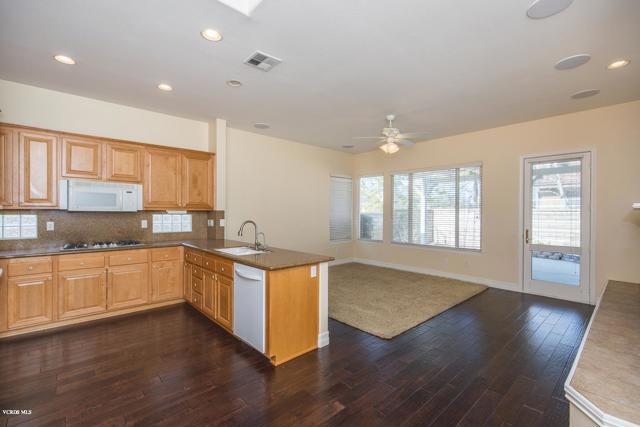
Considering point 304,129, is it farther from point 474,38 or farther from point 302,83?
point 474,38

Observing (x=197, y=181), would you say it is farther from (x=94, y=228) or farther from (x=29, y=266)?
(x=29, y=266)

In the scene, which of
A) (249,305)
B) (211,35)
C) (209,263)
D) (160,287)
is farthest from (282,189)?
(211,35)

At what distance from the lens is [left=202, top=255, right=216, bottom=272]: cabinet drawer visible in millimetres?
3482

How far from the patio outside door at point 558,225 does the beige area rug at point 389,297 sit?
1.03 m

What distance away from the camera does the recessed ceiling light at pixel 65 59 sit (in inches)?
113

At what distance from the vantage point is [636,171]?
3.95m

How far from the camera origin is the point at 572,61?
2.87 meters

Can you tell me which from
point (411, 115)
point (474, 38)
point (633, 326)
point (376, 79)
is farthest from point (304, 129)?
point (633, 326)

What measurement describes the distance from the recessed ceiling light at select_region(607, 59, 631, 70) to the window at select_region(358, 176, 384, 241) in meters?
4.44

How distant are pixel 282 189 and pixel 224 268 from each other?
3.07 metres

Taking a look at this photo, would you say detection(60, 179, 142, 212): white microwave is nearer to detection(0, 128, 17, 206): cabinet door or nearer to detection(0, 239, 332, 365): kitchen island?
detection(0, 128, 17, 206): cabinet door

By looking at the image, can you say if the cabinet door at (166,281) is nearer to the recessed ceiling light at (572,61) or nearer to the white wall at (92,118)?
the white wall at (92,118)

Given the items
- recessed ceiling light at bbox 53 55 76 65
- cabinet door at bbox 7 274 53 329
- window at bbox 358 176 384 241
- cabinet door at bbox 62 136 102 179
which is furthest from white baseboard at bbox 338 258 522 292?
recessed ceiling light at bbox 53 55 76 65

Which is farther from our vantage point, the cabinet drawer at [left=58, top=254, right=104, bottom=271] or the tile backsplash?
the tile backsplash
